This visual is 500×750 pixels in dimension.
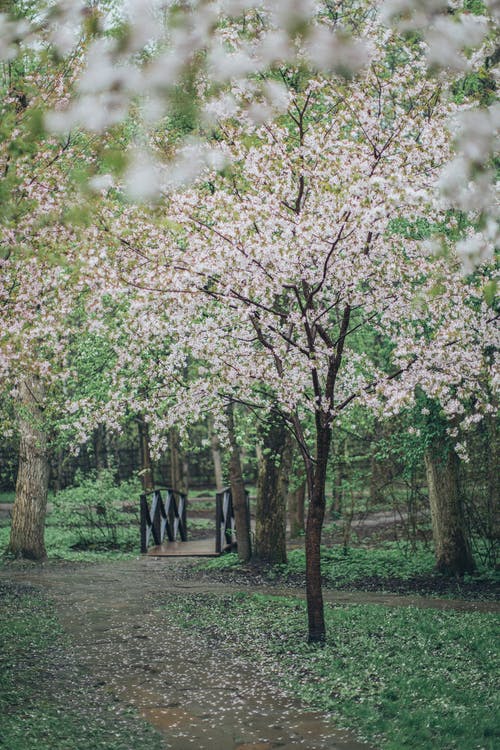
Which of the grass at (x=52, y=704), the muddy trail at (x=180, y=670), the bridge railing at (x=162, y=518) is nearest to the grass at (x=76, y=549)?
the bridge railing at (x=162, y=518)

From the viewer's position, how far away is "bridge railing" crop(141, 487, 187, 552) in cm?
1675

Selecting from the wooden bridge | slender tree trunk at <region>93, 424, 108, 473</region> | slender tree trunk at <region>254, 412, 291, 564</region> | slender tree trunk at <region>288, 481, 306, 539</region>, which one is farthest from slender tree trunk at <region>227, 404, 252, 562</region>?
slender tree trunk at <region>93, 424, 108, 473</region>

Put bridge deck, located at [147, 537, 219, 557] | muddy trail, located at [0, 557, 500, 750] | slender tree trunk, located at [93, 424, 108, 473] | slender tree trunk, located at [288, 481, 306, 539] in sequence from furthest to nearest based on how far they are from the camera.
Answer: slender tree trunk, located at [93, 424, 108, 473]
slender tree trunk, located at [288, 481, 306, 539]
bridge deck, located at [147, 537, 219, 557]
muddy trail, located at [0, 557, 500, 750]

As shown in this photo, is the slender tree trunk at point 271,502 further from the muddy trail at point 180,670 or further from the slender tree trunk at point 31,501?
the slender tree trunk at point 31,501

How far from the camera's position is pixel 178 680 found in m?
6.98

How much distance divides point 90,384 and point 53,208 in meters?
4.95

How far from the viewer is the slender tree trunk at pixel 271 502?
556 inches

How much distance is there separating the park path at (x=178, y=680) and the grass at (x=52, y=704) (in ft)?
0.52

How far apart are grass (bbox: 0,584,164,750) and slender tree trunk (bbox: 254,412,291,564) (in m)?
6.04

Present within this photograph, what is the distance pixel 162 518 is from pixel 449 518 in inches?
307

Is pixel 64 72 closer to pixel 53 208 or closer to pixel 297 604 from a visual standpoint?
pixel 53 208

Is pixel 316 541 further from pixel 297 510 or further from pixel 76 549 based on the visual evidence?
pixel 297 510

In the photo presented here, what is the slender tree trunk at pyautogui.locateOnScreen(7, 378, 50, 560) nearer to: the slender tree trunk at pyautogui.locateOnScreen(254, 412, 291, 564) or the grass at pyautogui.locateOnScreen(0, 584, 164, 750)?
the slender tree trunk at pyautogui.locateOnScreen(254, 412, 291, 564)

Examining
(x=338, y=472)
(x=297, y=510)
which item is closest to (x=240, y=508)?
(x=338, y=472)
